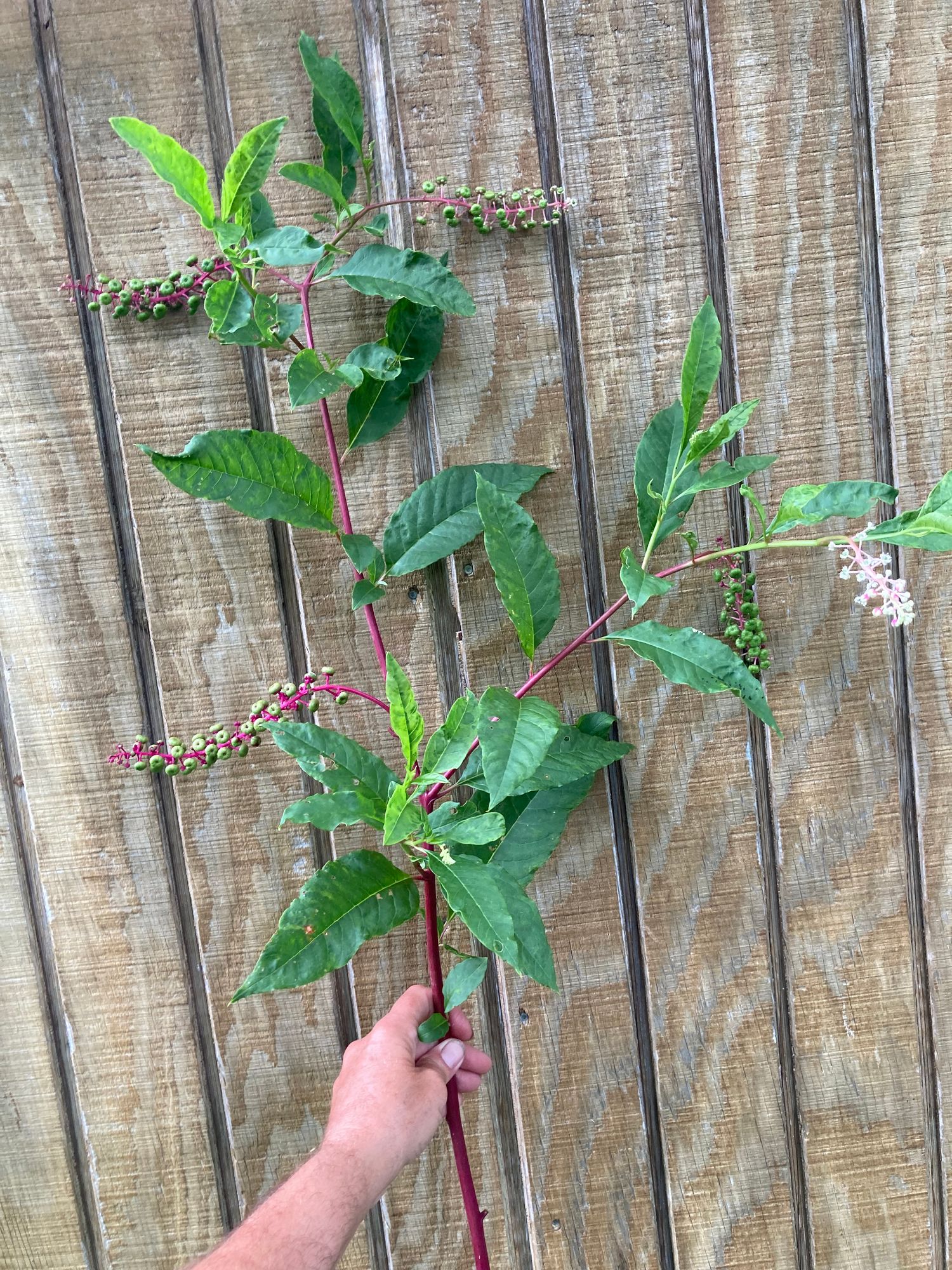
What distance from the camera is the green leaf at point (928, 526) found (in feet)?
2.05

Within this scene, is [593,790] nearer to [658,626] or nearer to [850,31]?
[658,626]

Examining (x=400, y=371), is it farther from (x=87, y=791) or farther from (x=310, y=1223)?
(x=310, y=1223)

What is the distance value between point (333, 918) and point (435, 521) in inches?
14.4

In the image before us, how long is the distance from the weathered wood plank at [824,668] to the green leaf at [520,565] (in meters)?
0.27

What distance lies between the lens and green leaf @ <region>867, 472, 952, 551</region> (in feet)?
2.05

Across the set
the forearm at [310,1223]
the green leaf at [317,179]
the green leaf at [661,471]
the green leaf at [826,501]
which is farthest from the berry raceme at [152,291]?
the forearm at [310,1223]

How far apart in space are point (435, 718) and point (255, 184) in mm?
505

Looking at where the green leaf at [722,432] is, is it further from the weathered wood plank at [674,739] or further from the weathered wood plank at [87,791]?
the weathered wood plank at [87,791]

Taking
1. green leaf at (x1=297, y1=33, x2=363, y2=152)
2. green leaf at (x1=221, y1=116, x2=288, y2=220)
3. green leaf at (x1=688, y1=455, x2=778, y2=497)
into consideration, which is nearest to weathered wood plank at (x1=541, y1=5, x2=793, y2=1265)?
green leaf at (x1=688, y1=455, x2=778, y2=497)

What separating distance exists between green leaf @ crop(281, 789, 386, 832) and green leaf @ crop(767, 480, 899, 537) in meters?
0.40

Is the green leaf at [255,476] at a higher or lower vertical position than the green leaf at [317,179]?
lower

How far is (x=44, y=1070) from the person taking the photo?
2.85 feet

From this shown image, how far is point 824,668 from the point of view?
2.80ft

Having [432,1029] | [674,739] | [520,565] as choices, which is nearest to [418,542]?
[520,565]
